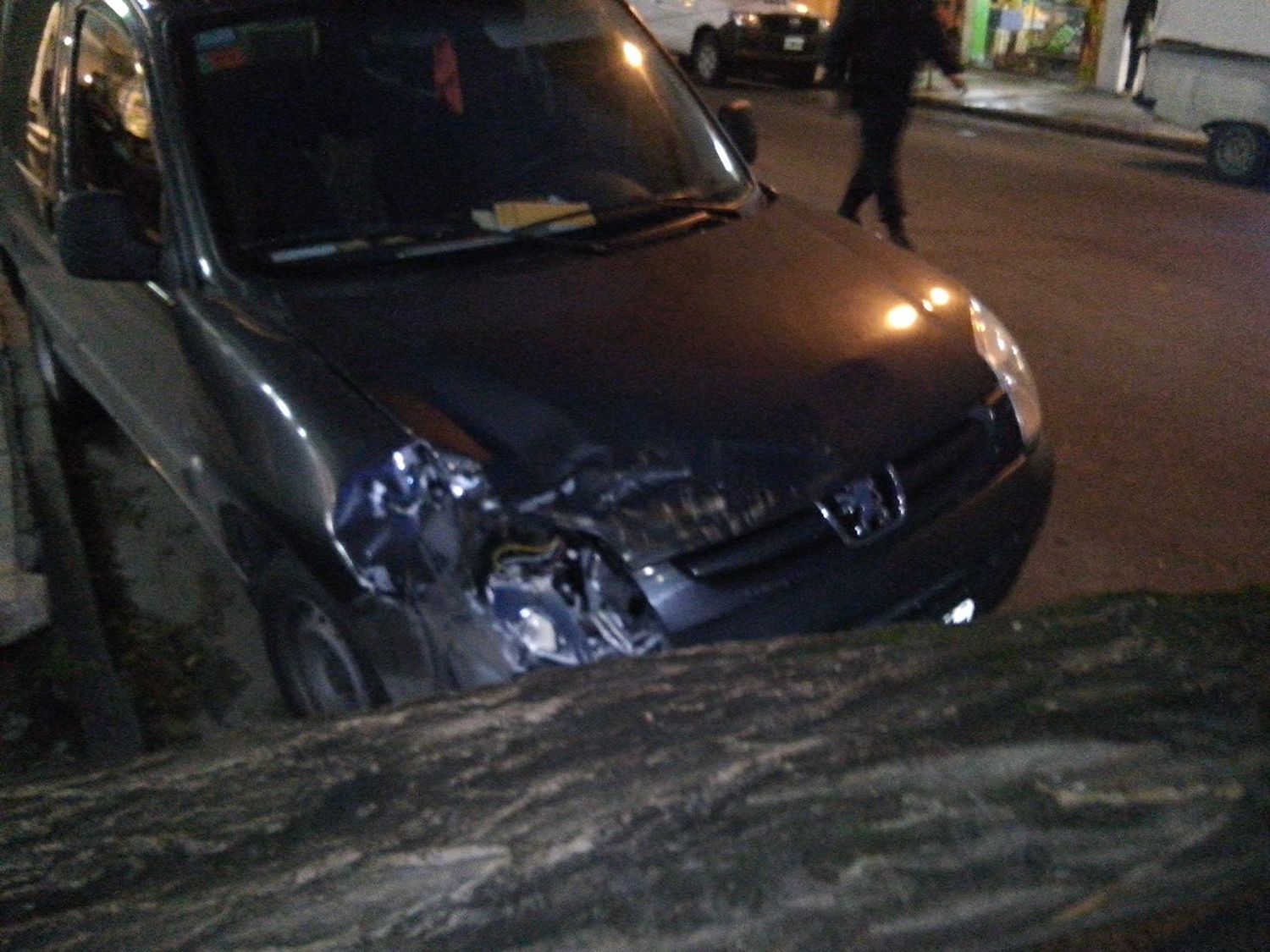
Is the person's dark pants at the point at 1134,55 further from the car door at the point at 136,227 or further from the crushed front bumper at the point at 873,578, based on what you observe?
the crushed front bumper at the point at 873,578

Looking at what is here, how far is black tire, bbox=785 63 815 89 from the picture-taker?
1792cm

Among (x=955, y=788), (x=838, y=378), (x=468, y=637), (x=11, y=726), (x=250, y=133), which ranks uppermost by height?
(x=250, y=133)

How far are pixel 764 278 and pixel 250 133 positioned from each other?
4.94ft

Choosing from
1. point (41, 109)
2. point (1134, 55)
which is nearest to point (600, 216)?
point (41, 109)

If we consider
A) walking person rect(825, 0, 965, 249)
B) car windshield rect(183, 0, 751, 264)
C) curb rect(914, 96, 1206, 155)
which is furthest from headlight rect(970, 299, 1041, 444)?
curb rect(914, 96, 1206, 155)

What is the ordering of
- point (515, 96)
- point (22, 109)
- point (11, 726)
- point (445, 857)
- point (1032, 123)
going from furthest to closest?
point (1032, 123)
point (22, 109)
point (515, 96)
point (11, 726)
point (445, 857)

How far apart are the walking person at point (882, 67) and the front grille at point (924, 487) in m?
4.51

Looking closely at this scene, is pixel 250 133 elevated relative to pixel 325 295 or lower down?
elevated

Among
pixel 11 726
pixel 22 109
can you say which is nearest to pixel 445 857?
pixel 11 726

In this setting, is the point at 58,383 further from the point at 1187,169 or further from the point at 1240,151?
the point at 1187,169

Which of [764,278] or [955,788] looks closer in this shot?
[955,788]

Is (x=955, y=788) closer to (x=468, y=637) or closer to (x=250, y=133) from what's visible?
(x=468, y=637)

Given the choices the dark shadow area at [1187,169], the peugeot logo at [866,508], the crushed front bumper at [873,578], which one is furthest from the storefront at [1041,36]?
the peugeot logo at [866,508]

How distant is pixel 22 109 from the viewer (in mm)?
5504
